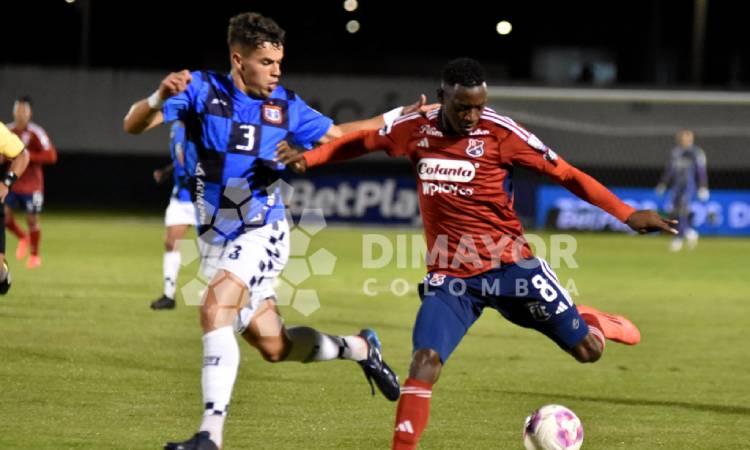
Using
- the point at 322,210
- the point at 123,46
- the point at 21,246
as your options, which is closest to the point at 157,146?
the point at 322,210

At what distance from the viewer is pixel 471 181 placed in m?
6.81

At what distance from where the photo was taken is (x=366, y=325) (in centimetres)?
1264

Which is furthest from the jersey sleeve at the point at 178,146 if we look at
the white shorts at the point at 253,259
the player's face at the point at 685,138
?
the player's face at the point at 685,138

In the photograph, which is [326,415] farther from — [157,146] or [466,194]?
[157,146]

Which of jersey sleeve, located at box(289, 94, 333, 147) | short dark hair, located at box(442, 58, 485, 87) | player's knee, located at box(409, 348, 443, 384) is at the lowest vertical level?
player's knee, located at box(409, 348, 443, 384)

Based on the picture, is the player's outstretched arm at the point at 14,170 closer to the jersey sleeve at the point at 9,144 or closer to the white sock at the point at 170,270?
the jersey sleeve at the point at 9,144

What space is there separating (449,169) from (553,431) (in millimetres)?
1454

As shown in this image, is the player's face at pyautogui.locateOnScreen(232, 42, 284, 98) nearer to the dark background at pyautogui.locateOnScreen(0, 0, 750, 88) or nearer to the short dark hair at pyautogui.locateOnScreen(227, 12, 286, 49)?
the short dark hair at pyautogui.locateOnScreen(227, 12, 286, 49)

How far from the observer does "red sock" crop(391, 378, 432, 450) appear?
20.2ft

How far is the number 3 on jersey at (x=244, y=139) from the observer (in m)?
6.78

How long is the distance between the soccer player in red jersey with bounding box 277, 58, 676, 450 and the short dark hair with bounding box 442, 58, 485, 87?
0.01 meters

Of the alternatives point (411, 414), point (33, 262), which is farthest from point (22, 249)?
point (411, 414)

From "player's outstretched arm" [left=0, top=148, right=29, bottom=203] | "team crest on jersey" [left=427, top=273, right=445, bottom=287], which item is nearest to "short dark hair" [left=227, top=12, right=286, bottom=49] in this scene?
"team crest on jersey" [left=427, top=273, right=445, bottom=287]

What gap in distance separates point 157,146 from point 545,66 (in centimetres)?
1608
